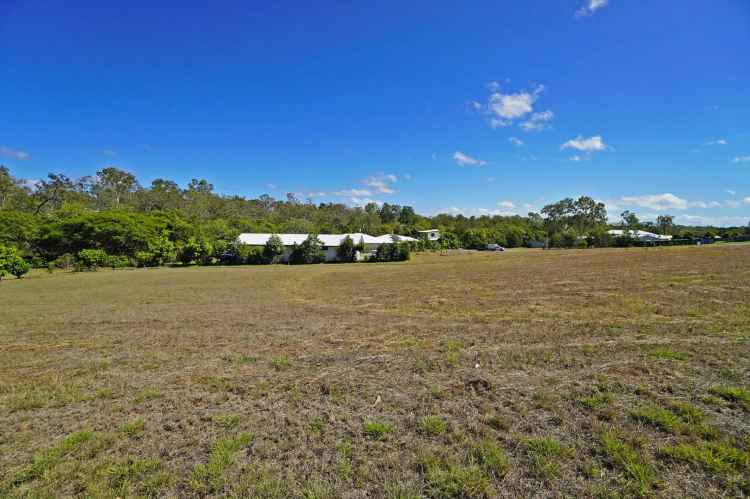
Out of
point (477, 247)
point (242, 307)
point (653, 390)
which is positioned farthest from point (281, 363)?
point (477, 247)

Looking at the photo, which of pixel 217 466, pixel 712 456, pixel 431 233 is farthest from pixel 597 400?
pixel 431 233

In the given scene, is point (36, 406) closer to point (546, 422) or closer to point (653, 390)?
point (546, 422)

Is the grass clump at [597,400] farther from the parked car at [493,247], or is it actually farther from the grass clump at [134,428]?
the parked car at [493,247]

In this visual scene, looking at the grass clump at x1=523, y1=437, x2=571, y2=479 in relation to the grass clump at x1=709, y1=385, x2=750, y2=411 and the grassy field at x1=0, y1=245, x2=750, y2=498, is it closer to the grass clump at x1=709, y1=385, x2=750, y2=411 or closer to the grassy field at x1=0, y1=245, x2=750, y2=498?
the grassy field at x1=0, y1=245, x2=750, y2=498

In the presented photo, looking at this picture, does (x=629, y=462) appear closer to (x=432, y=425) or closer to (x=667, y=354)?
(x=432, y=425)

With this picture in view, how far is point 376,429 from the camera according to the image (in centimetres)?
338

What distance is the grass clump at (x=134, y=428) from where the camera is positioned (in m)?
3.39

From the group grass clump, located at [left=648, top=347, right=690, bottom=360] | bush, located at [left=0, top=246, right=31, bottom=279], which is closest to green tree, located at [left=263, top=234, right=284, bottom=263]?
bush, located at [left=0, top=246, right=31, bottom=279]

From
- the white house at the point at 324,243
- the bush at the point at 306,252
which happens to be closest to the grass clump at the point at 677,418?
the bush at the point at 306,252

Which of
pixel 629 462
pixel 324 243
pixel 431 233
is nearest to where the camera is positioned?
pixel 629 462

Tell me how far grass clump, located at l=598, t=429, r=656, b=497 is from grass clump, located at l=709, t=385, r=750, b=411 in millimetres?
2006

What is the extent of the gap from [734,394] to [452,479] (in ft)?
13.6

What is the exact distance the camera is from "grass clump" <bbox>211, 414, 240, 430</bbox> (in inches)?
140

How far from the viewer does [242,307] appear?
11.2 m
